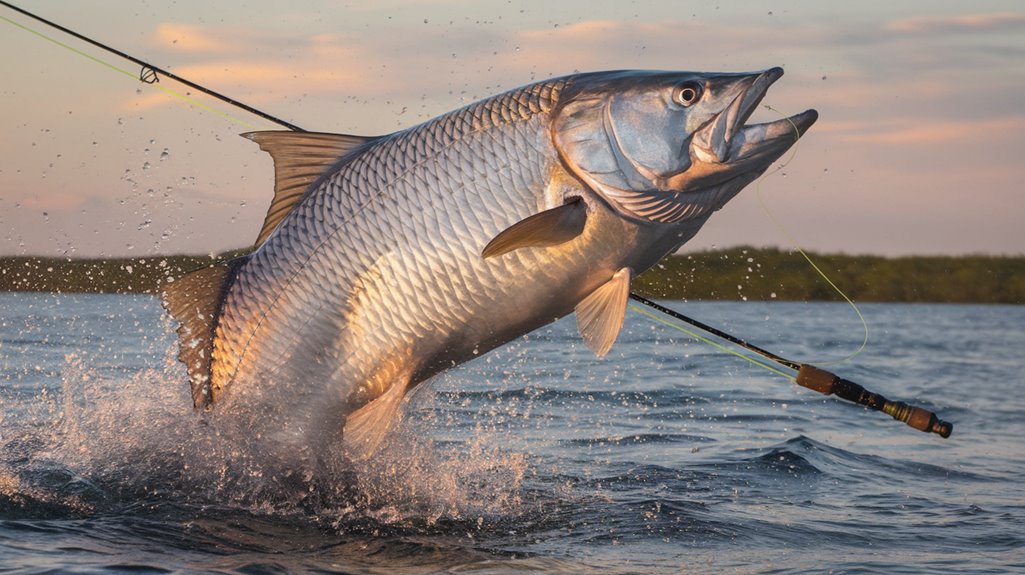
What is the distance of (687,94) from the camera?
5047 millimetres

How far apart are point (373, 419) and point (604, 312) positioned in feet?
3.90

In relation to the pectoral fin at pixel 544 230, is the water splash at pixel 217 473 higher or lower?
lower

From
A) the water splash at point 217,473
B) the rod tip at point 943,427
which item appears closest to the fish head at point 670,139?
the rod tip at point 943,427

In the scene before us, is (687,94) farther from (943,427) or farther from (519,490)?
(519,490)

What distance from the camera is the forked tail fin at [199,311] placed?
5.77 m

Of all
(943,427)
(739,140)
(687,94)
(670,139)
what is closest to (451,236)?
(670,139)

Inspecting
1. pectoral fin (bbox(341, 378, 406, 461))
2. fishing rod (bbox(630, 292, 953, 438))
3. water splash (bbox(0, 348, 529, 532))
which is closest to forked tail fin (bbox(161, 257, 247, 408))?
water splash (bbox(0, 348, 529, 532))

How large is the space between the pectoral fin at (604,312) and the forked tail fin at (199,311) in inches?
65.3

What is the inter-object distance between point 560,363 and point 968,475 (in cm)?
669

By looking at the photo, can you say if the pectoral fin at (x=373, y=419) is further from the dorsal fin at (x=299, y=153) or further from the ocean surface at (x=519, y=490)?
the dorsal fin at (x=299, y=153)

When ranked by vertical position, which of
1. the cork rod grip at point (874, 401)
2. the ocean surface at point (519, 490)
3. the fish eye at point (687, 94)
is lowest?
the ocean surface at point (519, 490)

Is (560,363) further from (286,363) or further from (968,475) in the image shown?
(286,363)

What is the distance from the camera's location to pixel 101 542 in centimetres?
554

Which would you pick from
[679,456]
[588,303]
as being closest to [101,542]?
[588,303]
